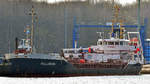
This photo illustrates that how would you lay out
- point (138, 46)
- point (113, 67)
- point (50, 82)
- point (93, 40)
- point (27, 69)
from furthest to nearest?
point (93, 40)
point (138, 46)
point (113, 67)
point (27, 69)
point (50, 82)

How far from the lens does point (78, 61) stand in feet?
177

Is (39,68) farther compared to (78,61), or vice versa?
(78,61)

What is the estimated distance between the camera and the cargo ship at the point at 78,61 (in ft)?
164

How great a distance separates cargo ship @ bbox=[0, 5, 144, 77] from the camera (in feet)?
164

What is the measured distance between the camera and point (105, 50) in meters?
56.7

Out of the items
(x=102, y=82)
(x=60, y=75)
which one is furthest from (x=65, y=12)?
(x=102, y=82)

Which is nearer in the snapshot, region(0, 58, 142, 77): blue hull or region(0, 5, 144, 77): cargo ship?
region(0, 58, 142, 77): blue hull

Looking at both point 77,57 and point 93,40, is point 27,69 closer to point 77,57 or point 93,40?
point 77,57

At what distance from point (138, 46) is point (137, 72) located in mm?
4532

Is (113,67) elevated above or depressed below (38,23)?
below

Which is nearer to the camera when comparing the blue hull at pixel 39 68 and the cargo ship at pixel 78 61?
the blue hull at pixel 39 68

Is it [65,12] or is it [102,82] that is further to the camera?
[65,12]

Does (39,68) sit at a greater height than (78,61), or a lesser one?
lesser

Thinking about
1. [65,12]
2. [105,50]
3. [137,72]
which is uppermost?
[65,12]
